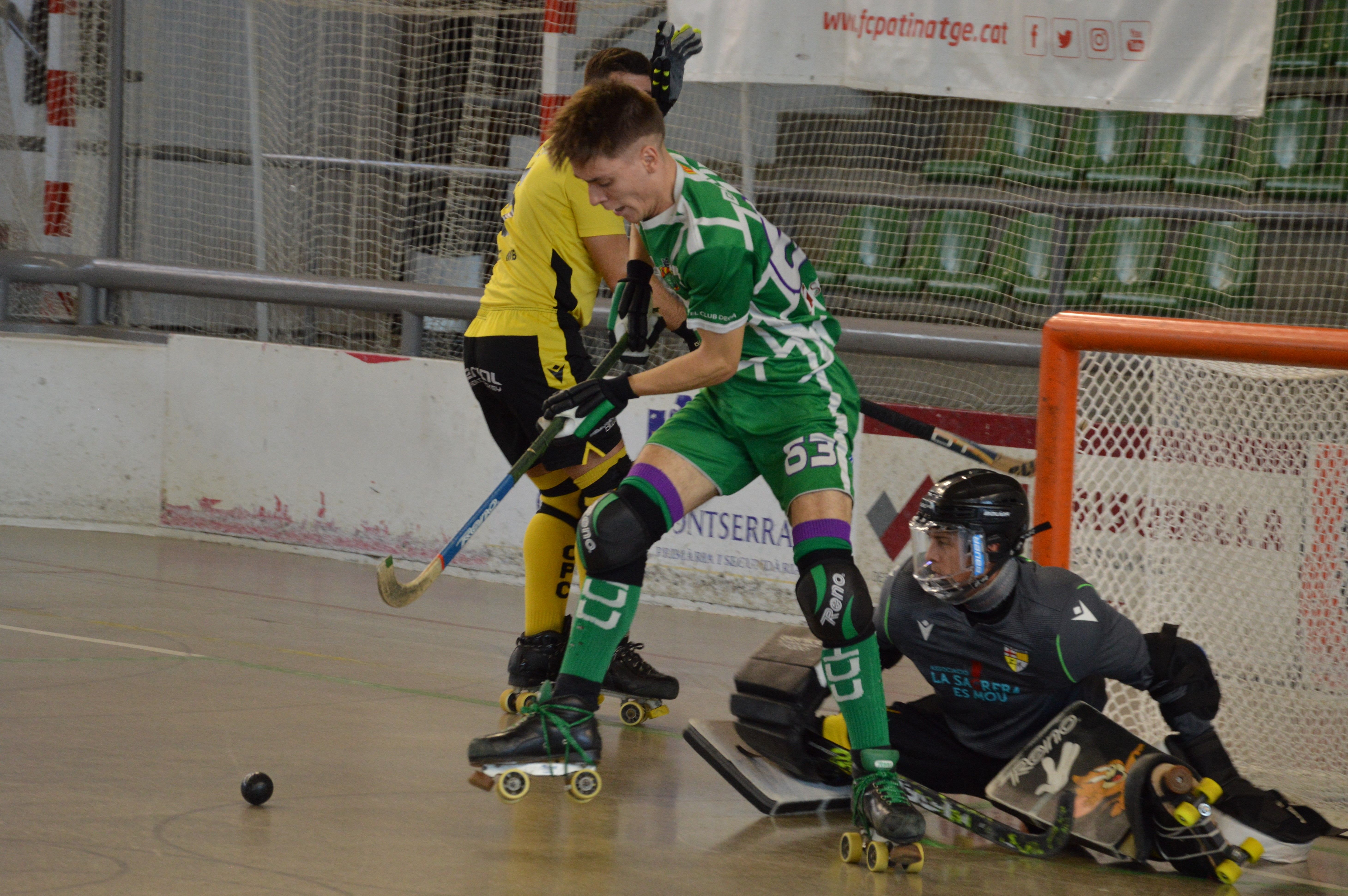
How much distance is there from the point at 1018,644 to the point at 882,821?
491mm

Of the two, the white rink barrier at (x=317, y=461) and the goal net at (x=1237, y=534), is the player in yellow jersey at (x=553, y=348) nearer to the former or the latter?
the goal net at (x=1237, y=534)

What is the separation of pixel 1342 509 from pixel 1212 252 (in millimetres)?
3291

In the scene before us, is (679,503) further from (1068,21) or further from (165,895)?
(1068,21)

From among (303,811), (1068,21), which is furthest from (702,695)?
(1068,21)

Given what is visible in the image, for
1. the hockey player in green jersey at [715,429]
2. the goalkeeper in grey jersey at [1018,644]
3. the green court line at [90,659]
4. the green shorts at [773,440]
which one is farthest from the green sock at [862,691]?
the green court line at [90,659]

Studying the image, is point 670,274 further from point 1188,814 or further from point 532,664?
point 1188,814

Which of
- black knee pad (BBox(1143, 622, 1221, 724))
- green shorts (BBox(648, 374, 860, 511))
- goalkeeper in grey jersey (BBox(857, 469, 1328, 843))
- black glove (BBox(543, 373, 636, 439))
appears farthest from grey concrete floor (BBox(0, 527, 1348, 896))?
black glove (BBox(543, 373, 636, 439))

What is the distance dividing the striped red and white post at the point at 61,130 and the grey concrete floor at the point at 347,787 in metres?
3.10

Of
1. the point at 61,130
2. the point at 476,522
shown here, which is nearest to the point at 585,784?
the point at 476,522

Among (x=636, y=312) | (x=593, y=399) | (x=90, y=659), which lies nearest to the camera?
(x=593, y=399)

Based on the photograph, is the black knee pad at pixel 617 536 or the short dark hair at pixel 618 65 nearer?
the black knee pad at pixel 617 536

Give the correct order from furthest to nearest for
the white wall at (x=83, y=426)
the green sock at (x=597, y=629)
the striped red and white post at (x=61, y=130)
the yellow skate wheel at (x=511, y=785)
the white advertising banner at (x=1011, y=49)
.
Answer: the striped red and white post at (x=61, y=130) < the white wall at (x=83, y=426) < the white advertising banner at (x=1011, y=49) < the green sock at (x=597, y=629) < the yellow skate wheel at (x=511, y=785)

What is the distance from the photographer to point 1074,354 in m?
3.39

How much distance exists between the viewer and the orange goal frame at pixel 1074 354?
10.3 ft
